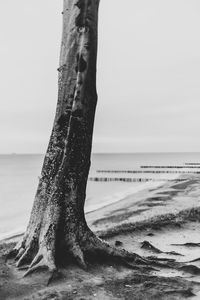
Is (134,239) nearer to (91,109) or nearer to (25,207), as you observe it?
(91,109)

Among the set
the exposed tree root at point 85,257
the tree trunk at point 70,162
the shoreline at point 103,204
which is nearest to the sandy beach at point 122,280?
the exposed tree root at point 85,257

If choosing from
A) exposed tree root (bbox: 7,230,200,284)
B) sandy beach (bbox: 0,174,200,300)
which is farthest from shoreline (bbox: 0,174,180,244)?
exposed tree root (bbox: 7,230,200,284)

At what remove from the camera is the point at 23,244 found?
6.73m

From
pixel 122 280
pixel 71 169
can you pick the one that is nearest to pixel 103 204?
pixel 71 169

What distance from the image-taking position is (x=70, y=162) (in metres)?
6.68

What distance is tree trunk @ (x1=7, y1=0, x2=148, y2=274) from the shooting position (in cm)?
637

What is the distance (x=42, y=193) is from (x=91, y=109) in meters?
1.85

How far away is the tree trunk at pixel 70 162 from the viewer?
637cm

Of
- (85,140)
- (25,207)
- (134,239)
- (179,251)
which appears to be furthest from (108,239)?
(25,207)

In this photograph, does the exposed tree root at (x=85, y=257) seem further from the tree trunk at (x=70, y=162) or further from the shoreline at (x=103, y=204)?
the shoreline at (x=103, y=204)

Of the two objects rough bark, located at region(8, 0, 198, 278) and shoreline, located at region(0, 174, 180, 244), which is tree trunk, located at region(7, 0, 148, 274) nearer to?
rough bark, located at region(8, 0, 198, 278)

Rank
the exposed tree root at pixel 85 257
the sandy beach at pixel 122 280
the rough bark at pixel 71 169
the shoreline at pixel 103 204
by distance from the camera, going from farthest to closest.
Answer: the shoreline at pixel 103 204 < the rough bark at pixel 71 169 < the exposed tree root at pixel 85 257 < the sandy beach at pixel 122 280

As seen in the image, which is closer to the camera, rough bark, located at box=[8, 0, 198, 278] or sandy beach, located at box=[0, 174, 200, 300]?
sandy beach, located at box=[0, 174, 200, 300]

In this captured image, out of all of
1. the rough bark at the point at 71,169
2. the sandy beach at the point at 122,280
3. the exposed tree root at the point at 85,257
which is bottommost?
the sandy beach at the point at 122,280
